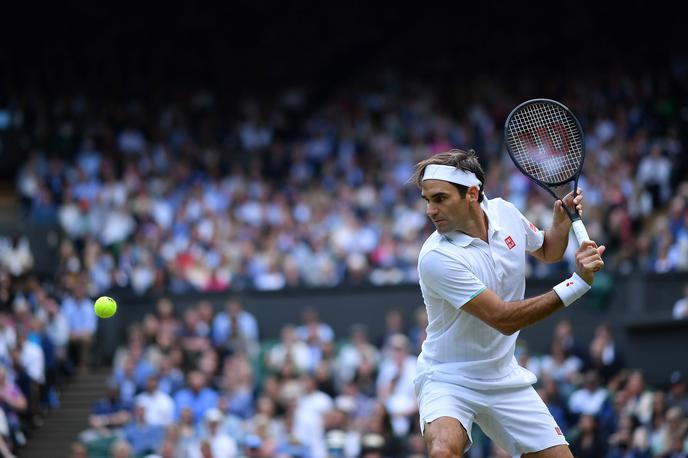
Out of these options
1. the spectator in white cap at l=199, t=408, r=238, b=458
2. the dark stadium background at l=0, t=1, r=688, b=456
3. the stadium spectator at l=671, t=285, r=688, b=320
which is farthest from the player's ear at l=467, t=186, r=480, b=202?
the dark stadium background at l=0, t=1, r=688, b=456

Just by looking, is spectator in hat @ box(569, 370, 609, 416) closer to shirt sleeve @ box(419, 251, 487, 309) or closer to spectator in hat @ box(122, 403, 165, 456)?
spectator in hat @ box(122, 403, 165, 456)

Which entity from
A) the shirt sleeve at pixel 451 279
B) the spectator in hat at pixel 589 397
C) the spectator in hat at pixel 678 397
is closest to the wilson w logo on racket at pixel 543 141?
the shirt sleeve at pixel 451 279

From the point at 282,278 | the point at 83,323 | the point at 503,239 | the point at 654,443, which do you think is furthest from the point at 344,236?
the point at 503,239

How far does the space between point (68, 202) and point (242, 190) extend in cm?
273

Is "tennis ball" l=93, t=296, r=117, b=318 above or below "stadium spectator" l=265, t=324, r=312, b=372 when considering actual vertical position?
above

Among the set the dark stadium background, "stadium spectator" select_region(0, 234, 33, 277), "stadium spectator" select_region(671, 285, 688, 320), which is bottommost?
"stadium spectator" select_region(671, 285, 688, 320)

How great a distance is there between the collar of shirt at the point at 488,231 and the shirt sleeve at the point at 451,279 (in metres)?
0.15

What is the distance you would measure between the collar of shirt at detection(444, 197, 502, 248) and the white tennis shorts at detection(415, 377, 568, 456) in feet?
2.64

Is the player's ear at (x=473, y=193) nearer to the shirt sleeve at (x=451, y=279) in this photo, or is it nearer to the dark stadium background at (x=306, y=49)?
the shirt sleeve at (x=451, y=279)

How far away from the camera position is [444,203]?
680 centimetres

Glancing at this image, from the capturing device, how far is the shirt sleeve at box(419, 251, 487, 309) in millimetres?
6660

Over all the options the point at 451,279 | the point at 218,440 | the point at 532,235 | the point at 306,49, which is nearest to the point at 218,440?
the point at 218,440

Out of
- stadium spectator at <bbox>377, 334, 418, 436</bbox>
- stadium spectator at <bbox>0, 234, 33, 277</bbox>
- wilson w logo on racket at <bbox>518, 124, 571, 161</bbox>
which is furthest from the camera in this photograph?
stadium spectator at <bbox>0, 234, 33, 277</bbox>

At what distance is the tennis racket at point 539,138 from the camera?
7211mm
